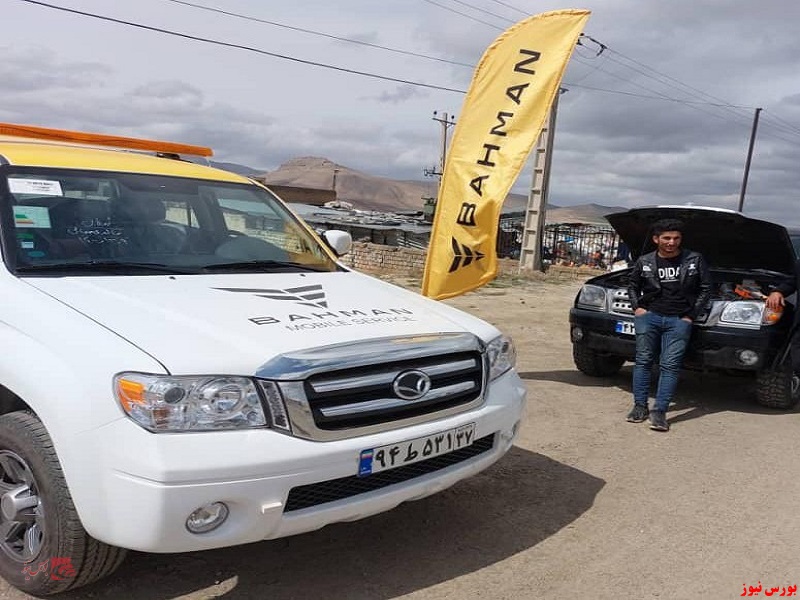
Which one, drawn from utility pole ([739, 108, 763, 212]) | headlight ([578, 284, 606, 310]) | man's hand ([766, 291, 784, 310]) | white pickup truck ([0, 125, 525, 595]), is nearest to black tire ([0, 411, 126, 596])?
white pickup truck ([0, 125, 525, 595])

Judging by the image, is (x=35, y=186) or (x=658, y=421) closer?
(x=35, y=186)

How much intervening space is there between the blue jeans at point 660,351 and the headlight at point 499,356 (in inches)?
94.8

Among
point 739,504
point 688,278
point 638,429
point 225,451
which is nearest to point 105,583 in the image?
point 225,451

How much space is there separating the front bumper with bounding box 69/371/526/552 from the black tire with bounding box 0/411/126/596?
0.13m

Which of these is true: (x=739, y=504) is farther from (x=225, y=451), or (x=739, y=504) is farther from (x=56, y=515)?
(x=56, y=515)

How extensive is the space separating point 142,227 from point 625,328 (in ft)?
13.7

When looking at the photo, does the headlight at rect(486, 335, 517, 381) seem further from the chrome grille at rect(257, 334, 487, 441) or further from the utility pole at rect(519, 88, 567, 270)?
the utility pole at rect(519, 88, 567, 270)

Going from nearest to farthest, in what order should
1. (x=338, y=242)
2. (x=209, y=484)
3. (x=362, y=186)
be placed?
(x=209, y=484)
(x=338, y=242)
(x=362, y=186)

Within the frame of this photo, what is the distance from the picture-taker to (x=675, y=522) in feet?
12.4

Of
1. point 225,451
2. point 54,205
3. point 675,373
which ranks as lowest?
point 675,373

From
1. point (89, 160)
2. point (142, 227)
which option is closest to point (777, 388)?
point (142, 227)

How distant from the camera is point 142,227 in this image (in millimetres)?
3654

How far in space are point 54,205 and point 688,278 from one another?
14.6 ft

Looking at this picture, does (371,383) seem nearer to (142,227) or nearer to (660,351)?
(142,227)
